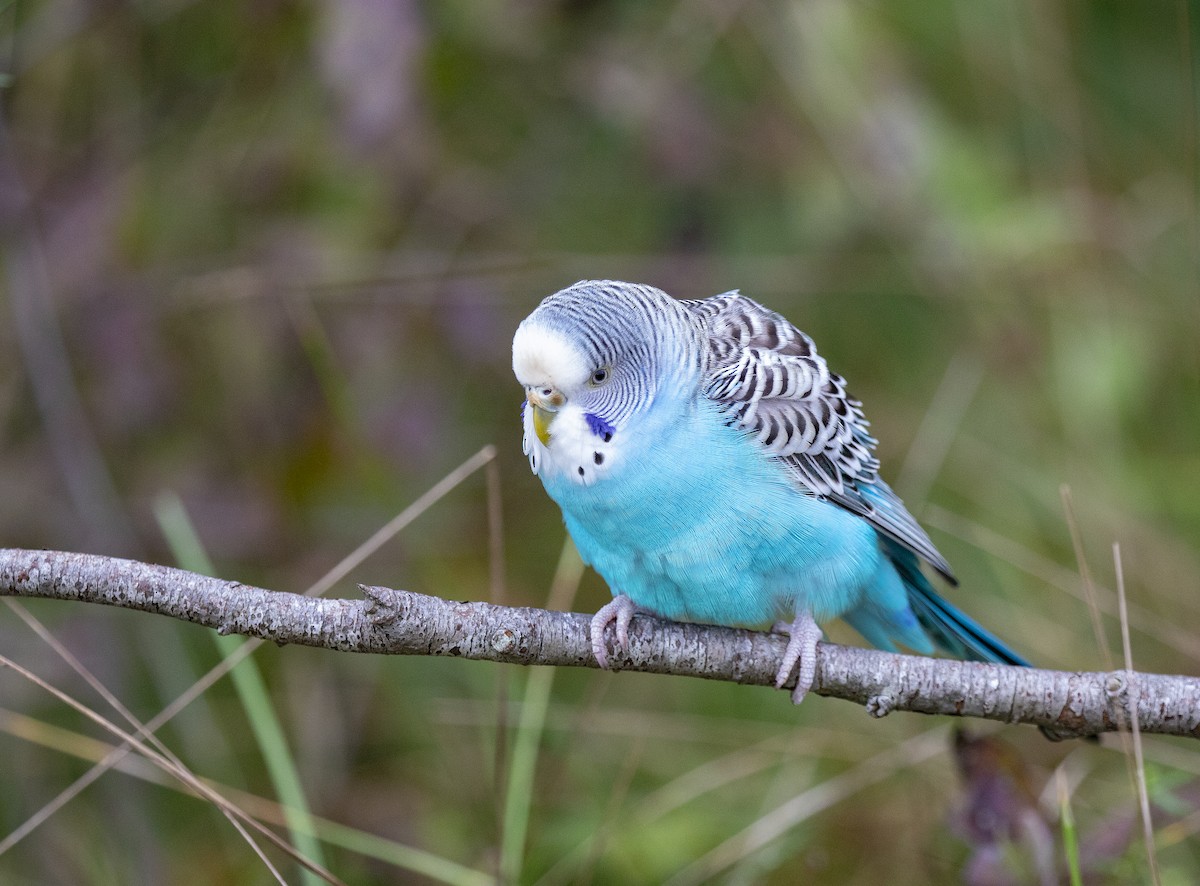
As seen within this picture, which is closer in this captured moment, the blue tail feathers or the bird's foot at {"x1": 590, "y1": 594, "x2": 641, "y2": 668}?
the bird's foot at {"x1": 590, "y1": 594, "x2": 641, "y2": 668}

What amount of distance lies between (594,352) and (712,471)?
38 cm

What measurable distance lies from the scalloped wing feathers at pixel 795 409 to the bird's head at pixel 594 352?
216mm

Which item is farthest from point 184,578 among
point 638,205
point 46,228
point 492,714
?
point 638,205

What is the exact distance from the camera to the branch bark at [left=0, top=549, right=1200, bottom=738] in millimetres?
1747

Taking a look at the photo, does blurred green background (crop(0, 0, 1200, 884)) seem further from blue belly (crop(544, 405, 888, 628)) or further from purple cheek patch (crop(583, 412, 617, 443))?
purple cheek patch (crop(583, 412, 617, 443))

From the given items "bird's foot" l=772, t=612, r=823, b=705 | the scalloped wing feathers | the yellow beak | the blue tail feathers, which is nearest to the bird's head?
the yellow beak

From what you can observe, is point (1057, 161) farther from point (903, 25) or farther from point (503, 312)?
point (503, 312)

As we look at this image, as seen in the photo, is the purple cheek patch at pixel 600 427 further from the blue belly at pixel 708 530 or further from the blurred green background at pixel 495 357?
the blurred green background at pixel 495 357

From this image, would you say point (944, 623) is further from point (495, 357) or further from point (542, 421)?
point (495, 357)

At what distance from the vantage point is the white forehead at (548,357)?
2.04 meters

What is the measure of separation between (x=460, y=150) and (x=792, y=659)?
227 centimetres

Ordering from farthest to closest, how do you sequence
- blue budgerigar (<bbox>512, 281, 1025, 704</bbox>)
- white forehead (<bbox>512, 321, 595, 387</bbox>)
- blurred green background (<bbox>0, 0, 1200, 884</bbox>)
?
blurred green background (<bbox>0, 0, 1200, 884</bbox>) < blue budgerigar (<bbox>512, 281, 1025, 704</bbox>) < white forehead (<bbox>512, 321, 595, 387</bbox>)

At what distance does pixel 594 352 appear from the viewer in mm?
2080

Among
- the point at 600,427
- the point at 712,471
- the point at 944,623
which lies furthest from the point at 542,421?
the point at 944,623
